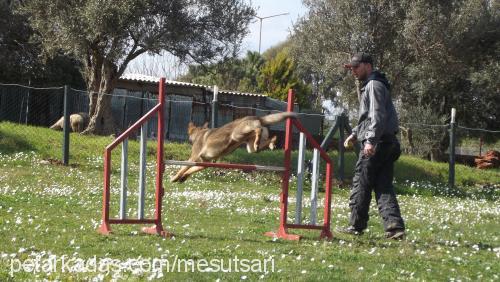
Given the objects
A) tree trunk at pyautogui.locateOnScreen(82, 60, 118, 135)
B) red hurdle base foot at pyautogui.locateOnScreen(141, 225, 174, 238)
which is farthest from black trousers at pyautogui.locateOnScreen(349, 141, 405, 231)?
tree trunk at pyautogui.locateOnScreen(82, 60, 118, 135)

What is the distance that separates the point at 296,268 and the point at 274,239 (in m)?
1.92

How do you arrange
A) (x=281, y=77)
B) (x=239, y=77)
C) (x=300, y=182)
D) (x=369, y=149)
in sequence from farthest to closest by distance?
(x=239, y=77), (x=281, y=77), (x=300, y=182), (x=369, y=149)

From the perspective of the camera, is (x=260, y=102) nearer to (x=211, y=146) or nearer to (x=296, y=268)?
(x=211, y=146)

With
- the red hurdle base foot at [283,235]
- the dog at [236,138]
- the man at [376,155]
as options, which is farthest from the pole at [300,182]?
the man at [376,155]

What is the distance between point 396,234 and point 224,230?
2315mm

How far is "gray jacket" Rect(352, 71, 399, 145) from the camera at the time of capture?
8234 mm

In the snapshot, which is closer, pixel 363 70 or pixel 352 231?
pixel 363 70

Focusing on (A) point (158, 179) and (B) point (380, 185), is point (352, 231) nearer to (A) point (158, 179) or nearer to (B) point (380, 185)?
(B) point (380, 185)

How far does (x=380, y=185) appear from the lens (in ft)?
28.7

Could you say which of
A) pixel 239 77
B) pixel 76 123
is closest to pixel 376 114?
pixel 76 123

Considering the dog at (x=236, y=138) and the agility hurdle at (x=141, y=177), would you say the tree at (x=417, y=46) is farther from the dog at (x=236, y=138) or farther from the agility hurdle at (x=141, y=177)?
the agility hurdle at (x=141, y=177)

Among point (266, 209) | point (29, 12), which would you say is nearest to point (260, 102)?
point (29, 12)

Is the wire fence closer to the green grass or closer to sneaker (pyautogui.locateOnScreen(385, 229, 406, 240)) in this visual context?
the green grass

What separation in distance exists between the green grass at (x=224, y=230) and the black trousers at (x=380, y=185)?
1.19ft
